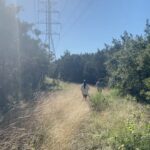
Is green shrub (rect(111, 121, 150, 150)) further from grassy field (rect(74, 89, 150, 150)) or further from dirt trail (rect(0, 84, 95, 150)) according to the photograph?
dirt trail (rect(0, 84, 95, 150))

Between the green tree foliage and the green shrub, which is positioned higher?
the green tree foliage

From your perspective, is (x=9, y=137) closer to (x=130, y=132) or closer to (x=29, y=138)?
(x=29, y=138)

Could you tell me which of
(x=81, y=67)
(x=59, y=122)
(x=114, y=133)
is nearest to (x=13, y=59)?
(x=59, y=122)

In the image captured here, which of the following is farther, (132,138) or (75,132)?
(75,132)

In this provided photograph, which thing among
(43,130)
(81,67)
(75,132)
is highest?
(81,67)

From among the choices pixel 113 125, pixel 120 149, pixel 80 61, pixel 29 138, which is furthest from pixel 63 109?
pixel 80 61

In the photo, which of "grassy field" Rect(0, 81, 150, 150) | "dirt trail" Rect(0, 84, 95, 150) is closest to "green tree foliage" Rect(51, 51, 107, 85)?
"dirt trail" Rect(0, 84, 95, 150)

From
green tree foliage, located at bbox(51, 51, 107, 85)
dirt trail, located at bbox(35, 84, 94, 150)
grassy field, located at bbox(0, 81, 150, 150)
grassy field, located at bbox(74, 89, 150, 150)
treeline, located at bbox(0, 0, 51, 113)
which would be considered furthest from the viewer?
green tree foliage, located at bbox(51, 51, 107, 85)

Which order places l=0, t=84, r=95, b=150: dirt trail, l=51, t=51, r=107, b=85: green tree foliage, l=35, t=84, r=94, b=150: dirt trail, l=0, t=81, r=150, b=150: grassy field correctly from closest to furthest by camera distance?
l=0, t=81, r=150, b=150: grassy field
l=0, t=84, r=95, b=150: dirt trail
l=35, t=84, r=94, b=150: dirt trail
l=51, t=51, r=107, b=85: green tree foliage

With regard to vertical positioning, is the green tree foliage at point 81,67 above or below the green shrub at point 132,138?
above

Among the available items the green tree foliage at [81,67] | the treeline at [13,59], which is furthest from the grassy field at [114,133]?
the green tree foliage at [81,67]

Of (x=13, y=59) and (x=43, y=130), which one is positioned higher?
(x=13, y=59)

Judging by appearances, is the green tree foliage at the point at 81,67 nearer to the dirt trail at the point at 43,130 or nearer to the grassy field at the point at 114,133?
the dirt trail at the point at 43,130

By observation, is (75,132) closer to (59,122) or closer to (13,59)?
(59,122)
